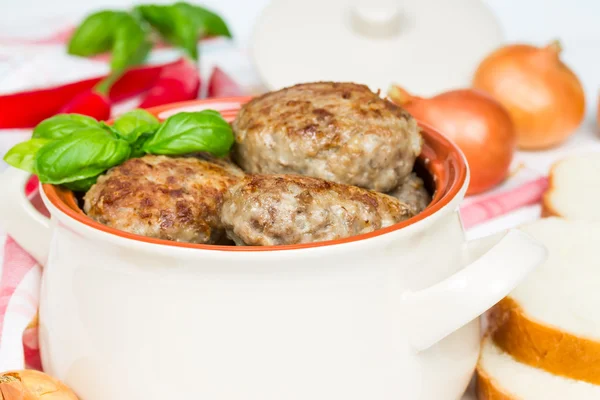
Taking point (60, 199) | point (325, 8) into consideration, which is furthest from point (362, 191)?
point (325, 8)

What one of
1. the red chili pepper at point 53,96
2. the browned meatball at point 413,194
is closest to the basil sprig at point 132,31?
the red chili pepper at point 53,96

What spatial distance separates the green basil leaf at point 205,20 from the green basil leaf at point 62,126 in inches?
101

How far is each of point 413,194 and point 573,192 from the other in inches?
50.1

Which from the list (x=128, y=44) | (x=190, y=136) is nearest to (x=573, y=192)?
A: (x=190, y=136)

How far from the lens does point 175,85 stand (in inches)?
140

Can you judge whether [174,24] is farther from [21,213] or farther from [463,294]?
[463,294]

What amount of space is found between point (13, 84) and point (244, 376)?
2822 mm

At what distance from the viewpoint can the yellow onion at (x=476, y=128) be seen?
2963 mm

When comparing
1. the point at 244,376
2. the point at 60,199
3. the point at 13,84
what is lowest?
the point at 13,84

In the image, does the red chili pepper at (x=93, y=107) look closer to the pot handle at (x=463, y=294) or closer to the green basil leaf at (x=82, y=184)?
the green basil leaf at (x=82, y=184)

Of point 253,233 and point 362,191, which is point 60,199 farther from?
point 362,191

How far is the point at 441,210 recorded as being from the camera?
1.50 meters

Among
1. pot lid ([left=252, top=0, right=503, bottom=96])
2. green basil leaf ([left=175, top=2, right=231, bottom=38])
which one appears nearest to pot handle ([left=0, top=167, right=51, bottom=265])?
pot lid ([left=252, top=0, right=503, bottom=96])

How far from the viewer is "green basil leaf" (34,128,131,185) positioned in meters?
1.67
